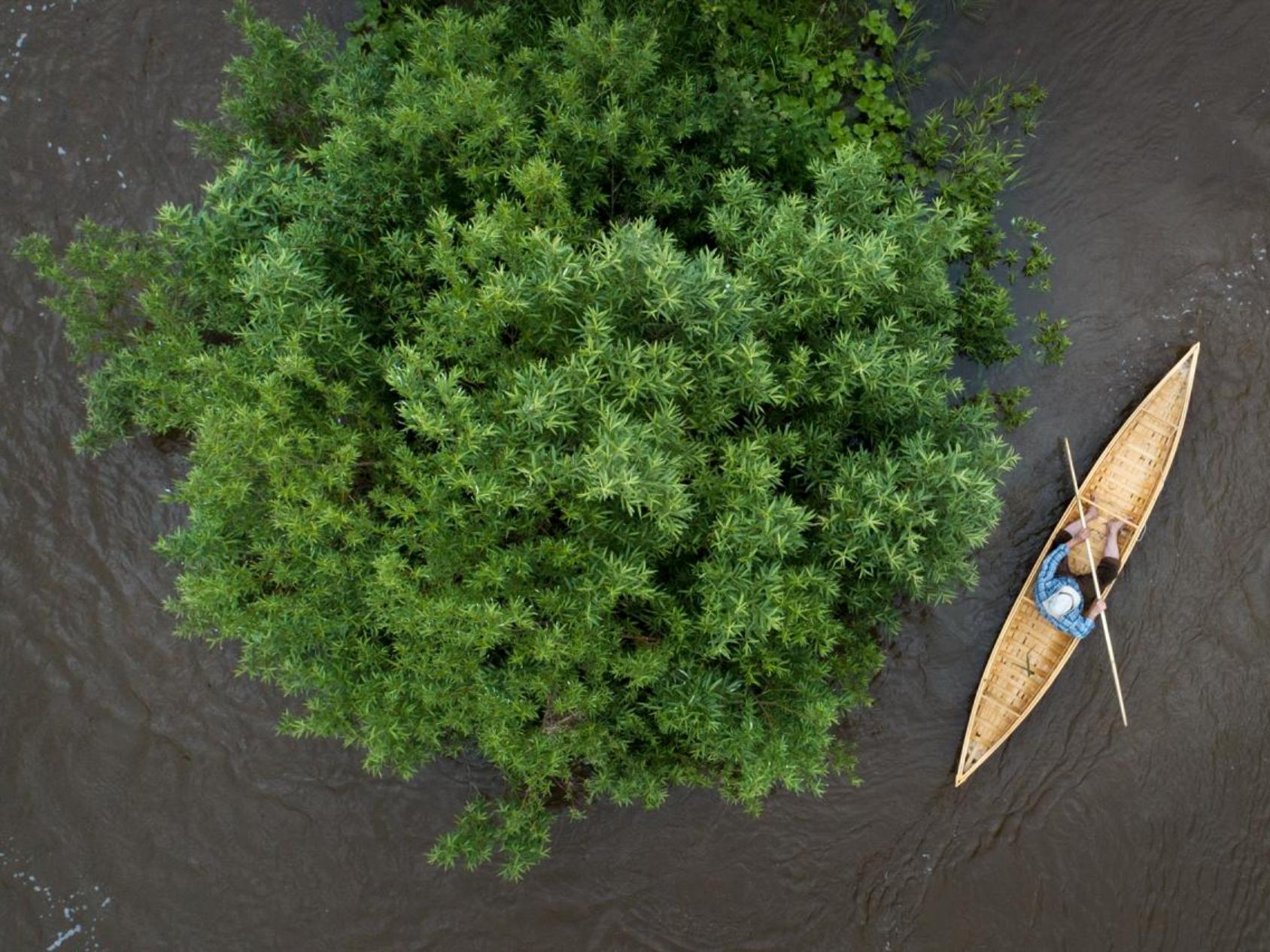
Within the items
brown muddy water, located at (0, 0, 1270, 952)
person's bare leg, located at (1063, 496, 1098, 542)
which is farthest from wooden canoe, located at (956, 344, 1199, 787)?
brown muddy water, located at (0, 0, 1270, 952)

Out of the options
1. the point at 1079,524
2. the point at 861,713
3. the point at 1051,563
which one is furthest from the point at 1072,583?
the point at 861,713

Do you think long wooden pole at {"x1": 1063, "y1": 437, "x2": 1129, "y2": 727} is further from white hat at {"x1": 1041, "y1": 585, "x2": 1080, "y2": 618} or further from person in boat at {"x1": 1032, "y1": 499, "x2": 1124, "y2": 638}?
white hat at {"x1": 1041, "y1": 585, "x2": 1080, "y2": 618}

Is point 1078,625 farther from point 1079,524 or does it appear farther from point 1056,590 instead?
point 1079,524

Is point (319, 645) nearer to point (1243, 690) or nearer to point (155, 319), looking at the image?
point (155, 319)

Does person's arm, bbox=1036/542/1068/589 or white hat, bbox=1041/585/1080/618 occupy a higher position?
person's arm, bbox=1036/542/1068/589

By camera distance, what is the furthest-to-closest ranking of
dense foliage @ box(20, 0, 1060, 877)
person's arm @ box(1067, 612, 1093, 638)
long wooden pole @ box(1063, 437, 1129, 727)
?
person's arm @ box(1067, 612, 1093, 638) → long wooden pole @ box(1063, 437, 1129, 727) → dense foliage @ box(20, 0, 1060, 877)

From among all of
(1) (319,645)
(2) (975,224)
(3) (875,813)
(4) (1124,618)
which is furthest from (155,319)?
(4) (1124,618)

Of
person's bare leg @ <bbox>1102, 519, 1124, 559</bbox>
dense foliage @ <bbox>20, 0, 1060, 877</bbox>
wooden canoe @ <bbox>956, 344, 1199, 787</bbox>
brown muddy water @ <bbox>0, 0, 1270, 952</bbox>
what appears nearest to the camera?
dense foliage @ <bbox>20, 0, 1060, 877</bbox>

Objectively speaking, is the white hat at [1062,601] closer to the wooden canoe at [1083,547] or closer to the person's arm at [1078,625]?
the person's arm at [1078,625]
